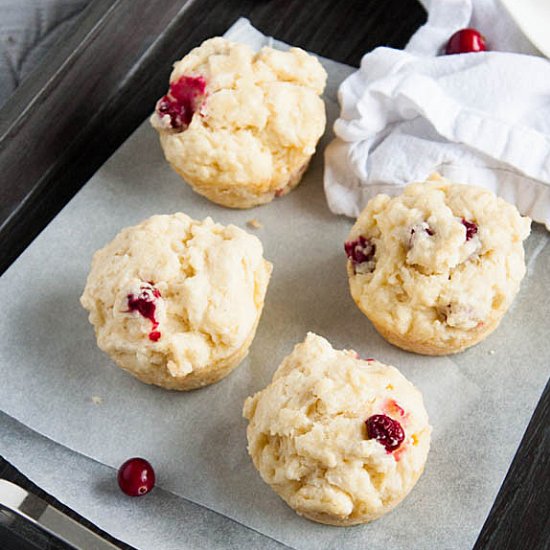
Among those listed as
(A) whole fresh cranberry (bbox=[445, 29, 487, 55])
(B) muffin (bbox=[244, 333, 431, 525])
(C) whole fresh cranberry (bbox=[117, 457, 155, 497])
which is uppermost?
(A) whole fresh cranberry (bbox=[445, 29, 487, 55])

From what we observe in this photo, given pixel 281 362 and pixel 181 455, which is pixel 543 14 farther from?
pixel 181 455

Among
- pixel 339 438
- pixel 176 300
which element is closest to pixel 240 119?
pixel 176 300

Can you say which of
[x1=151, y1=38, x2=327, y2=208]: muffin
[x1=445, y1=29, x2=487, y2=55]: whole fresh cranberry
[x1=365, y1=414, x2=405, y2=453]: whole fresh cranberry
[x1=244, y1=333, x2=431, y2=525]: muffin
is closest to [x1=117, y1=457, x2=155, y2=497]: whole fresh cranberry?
[x1=244, y1=333, x2=431, y2=525]: muffin

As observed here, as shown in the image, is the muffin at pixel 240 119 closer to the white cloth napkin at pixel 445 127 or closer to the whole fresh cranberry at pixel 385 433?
the white cloth napkin at pixel 445 127

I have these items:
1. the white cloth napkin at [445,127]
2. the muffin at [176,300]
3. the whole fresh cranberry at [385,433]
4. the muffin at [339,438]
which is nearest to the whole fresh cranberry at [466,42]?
the white cloth napkin at [445,127]

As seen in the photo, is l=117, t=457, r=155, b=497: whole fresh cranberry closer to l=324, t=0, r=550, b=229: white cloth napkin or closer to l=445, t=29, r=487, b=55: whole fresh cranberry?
l=324, t=0, r=550, b=229: white cloth napkin

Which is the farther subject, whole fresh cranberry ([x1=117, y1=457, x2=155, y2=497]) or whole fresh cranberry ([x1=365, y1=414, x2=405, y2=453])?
whole fresh cranberry ([x1=117, y1=457, x2=155, y2=497])

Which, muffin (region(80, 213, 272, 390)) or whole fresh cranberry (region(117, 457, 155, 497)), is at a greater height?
muffin (region(80, 213, 272, 390))

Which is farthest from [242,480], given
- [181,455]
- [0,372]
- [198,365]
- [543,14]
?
[543,14]
